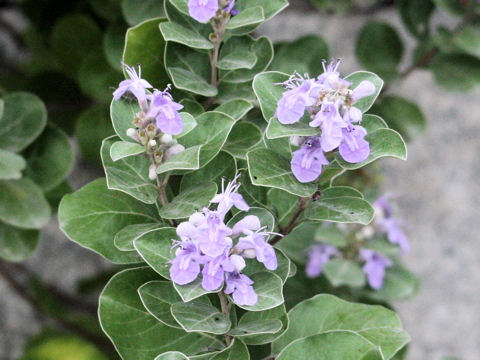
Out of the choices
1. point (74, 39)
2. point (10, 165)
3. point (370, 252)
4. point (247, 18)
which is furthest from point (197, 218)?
point (74, 39)

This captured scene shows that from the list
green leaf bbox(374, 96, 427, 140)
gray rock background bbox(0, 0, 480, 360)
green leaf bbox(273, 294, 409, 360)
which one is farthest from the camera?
gray rock background bbox(0, 0, 480, 360)

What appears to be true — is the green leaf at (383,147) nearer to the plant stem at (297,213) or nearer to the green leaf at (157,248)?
the plant stem at (297,213)

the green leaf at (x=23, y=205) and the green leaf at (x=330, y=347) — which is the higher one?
the green leaf at (x=330, y=347)

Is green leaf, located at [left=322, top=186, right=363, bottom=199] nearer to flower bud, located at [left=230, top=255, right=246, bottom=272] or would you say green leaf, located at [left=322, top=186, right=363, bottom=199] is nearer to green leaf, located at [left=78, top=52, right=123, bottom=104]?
flower bud, located at [left=230, top=255, right=246, bottom=272]

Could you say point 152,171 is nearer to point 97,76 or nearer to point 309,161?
point 309,161

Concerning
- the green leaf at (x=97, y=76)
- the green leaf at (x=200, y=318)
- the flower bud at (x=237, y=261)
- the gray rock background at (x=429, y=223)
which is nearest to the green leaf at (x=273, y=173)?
the flower bud at (x=237, y=261)

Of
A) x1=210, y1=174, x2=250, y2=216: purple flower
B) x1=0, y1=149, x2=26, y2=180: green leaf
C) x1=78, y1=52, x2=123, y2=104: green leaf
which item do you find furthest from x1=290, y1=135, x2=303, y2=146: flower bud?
x1=78, y1=52, x2=123, y2=104: green leaf
